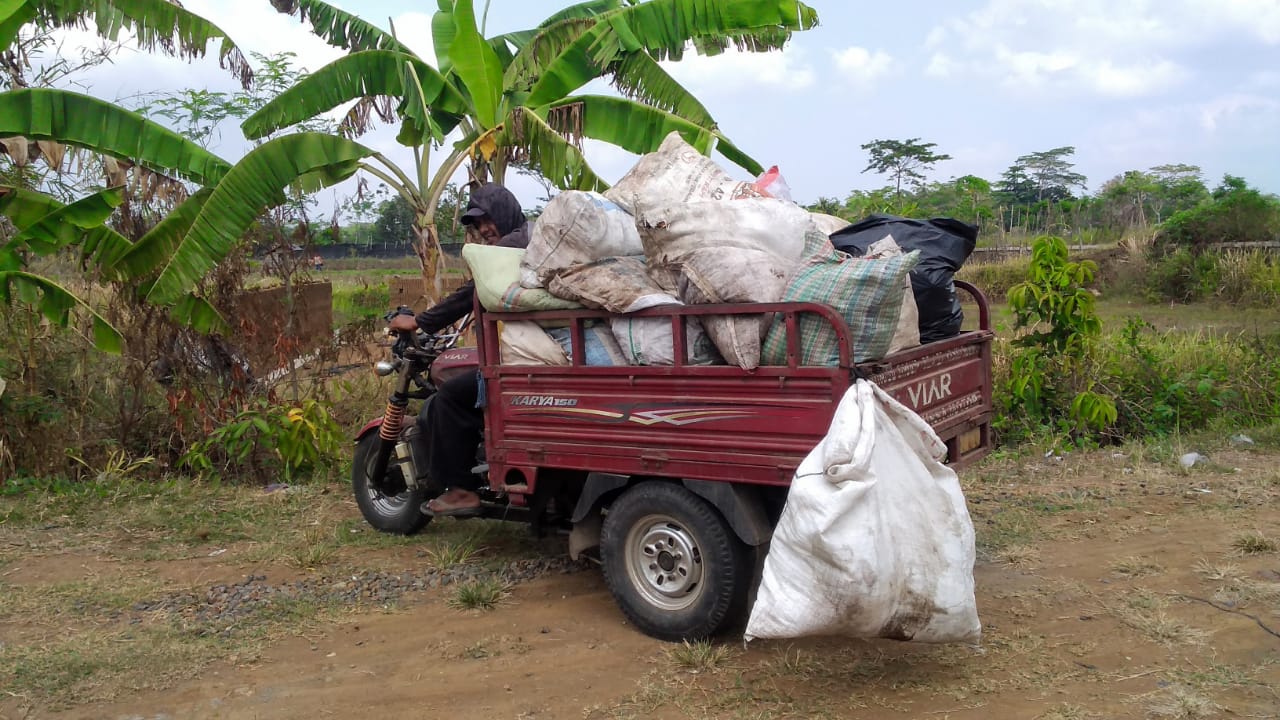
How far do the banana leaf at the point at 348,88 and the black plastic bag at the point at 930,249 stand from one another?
178 inches

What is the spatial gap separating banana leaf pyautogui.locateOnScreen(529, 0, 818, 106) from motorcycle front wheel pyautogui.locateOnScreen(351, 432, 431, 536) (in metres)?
3.63

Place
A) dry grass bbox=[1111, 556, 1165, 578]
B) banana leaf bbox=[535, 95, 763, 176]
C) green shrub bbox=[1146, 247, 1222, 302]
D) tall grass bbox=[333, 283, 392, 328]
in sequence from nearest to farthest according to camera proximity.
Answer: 1. dry grass bbox=[1111, 556, 1165, 578]
2. banana leaf bbox=[535, 95, 763, 176]
3. green shrub bbox=[1146, 247, 1222, 302]
4. tall grass bbox=[333, 283, 392, 328]

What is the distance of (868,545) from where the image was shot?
3250 mm

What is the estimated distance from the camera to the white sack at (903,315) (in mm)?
3961

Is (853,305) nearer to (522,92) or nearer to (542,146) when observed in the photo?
(542,146)

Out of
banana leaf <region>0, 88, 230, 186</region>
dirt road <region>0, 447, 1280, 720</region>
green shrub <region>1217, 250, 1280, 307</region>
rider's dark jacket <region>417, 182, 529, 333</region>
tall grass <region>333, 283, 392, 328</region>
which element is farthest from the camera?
tall grass <region>333, 283, 392, 328</region>

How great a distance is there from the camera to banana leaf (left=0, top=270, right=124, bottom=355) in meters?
6.74

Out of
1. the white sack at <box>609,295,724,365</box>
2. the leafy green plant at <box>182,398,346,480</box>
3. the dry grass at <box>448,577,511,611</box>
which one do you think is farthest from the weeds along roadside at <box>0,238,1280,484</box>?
the white sack at <box>609,295,724,365</box>


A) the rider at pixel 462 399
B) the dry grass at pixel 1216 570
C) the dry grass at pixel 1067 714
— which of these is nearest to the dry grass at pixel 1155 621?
the dry grass at pixel 1216 570

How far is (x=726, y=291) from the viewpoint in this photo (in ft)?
12.6

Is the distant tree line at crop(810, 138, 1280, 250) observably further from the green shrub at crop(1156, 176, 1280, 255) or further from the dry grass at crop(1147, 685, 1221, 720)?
the dry grass at crop(1147, 685, 1221, 720)

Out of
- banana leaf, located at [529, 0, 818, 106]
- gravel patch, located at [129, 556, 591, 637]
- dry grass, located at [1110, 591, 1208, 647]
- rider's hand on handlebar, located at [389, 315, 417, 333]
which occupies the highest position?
banana leaf, located at [529, 0, 818, 106]

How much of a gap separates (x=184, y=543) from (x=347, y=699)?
2752mm

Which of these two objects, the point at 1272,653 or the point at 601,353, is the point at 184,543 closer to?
the point at 601,353
